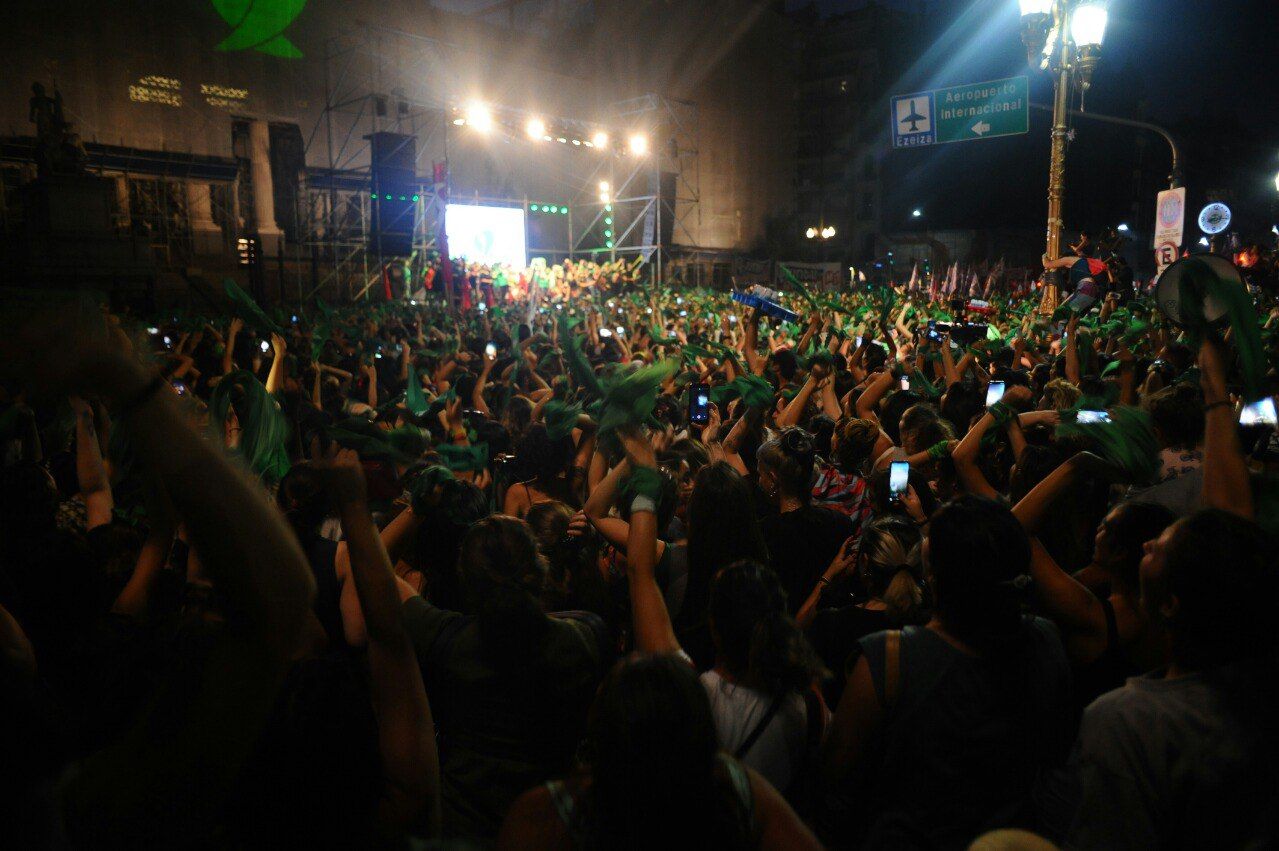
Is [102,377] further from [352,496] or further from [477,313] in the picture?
[477,313]

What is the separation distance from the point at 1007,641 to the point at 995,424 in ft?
5.93

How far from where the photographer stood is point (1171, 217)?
10992mm

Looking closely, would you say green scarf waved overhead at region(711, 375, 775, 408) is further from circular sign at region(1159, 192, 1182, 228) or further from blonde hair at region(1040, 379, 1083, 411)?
circular sign at region(1159, 192, 1182, 228)

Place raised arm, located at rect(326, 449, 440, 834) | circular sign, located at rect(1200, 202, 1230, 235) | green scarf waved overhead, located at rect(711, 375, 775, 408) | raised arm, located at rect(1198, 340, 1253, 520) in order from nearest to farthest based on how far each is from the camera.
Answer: raised arm, located at rect(326, 449, 440, 834), raised arm, located at rect(1198, 340, 1253, 520), green scarf waved overhead, located at rect(711, 375, 775, 408), circular sign, located at rect(1200, 202, 1230, 235)

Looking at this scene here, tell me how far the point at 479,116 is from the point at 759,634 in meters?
24.8

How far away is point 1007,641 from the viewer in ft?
6.54

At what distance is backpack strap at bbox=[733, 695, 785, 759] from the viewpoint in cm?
204

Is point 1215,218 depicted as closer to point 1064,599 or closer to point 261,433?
point 1064,599

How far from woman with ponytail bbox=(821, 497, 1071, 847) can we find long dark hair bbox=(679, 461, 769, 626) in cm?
94

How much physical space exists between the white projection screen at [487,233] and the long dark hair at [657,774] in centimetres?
2782

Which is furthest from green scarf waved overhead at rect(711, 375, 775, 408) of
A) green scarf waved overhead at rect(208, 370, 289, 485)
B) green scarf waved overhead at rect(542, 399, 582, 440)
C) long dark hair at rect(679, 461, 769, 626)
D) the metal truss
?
the metal truss

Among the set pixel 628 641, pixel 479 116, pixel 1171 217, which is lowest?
pixel 628 641

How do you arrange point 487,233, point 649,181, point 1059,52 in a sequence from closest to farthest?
1. point 1059,52
2. point 487,233
3. point 649,181

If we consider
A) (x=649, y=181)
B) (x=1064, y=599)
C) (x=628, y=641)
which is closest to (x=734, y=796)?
(x=1064, y=599)
